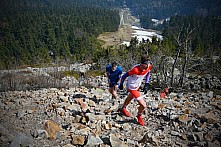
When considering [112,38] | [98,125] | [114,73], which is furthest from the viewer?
[112,38]

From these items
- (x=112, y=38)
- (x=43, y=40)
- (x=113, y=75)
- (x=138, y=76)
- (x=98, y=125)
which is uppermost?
(x=138, y=76)

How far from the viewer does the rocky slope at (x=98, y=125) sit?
522 centimetres

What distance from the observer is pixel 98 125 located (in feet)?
20.2

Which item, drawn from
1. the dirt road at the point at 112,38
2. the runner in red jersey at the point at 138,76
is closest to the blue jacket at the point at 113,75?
the runner in red jersey at the point at 138,76

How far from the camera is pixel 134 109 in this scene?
7887mm

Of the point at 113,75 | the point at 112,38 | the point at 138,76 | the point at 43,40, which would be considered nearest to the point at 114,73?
the point at 113,75

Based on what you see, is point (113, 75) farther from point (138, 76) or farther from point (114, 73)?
point (138, 76)

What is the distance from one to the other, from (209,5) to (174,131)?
185031mm

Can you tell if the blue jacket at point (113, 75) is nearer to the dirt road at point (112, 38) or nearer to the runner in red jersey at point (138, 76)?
the runner in red jersey at point (138, 76)

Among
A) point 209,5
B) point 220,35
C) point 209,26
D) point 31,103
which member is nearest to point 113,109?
point 31,103

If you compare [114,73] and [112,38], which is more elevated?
[114,73]

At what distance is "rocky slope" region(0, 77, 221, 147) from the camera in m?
5.22

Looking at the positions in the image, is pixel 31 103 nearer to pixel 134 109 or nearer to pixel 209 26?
pixel 134 109

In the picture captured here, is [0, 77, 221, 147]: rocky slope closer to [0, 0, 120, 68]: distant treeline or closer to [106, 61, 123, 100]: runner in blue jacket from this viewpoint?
[106, 61, 123, 100]: runner in blue jacket
